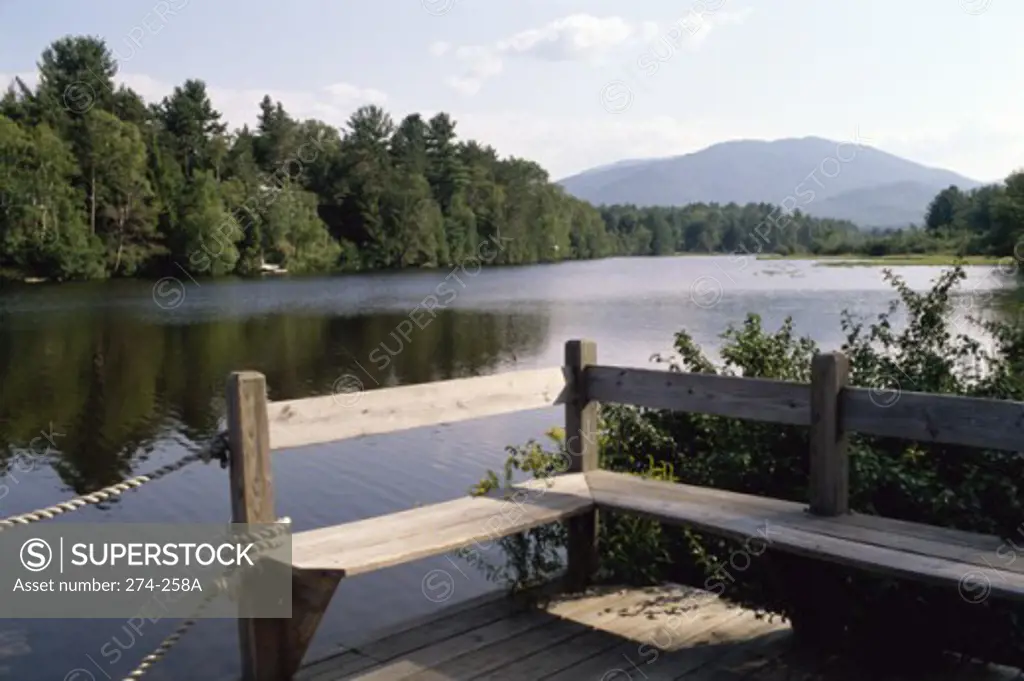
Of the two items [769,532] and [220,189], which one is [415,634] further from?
[220,189]

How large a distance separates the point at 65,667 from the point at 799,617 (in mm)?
4750

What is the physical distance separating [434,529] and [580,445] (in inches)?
49.7

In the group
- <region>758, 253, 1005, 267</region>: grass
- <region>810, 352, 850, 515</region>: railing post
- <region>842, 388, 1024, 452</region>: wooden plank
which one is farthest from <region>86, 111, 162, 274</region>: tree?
<region>842, 388, 1024, 452</region>: wooden plank

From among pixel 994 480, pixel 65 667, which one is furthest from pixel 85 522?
pixel 994 480

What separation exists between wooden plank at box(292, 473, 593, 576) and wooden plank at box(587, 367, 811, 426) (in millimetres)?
535

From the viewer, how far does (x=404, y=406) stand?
4.42m

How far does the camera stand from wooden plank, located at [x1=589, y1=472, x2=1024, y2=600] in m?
3.37

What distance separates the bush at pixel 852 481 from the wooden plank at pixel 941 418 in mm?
63

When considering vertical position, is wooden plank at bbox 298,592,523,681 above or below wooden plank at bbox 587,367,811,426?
below

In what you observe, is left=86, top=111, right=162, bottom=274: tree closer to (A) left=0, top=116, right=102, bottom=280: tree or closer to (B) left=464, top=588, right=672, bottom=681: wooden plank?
(A) left=0, top=116, right=102, bottom=280: tree

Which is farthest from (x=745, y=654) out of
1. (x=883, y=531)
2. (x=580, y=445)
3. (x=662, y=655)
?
(x=580, y=445)

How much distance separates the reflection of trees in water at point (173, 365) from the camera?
1459 centimetres

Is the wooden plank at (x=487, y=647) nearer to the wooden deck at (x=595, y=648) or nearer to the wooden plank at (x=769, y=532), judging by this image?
the wooden deck at (x=595, y=648)

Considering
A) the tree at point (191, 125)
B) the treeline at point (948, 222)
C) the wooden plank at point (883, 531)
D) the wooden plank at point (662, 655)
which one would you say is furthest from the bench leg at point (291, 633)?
the tree at point (191, 125)
